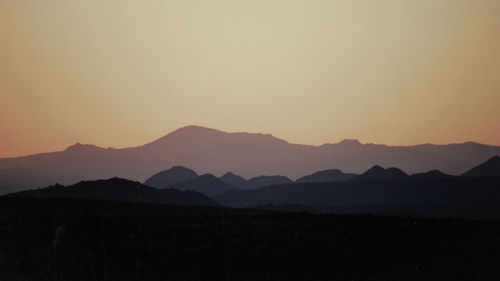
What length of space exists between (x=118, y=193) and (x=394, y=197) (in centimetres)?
7164

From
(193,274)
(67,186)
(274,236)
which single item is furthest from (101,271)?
(67,186)

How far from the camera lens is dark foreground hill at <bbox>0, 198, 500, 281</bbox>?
25.7 meters

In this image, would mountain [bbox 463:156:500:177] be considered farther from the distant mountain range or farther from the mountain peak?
the mountain peak

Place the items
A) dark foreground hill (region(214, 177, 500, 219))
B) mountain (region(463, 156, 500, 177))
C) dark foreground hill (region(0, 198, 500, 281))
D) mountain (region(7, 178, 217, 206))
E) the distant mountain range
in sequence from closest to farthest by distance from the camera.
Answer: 1. dark foreground hill (region(0, 198, 500, 281))
2. mountain (region(7, 178, 217, 206))
3. the distant mountain range
4. dark foreground hill (region(214, 177, 500, 219))
5. mountain (region(463, 156, 500, 177))

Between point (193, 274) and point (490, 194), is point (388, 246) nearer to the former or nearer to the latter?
point (193, 274)

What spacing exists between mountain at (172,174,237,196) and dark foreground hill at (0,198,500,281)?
131 metres

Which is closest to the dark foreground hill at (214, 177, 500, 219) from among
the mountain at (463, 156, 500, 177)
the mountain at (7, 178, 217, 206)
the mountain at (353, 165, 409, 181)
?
the mountain at (353, 165, 409, 181)

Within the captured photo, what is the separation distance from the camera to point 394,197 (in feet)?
407

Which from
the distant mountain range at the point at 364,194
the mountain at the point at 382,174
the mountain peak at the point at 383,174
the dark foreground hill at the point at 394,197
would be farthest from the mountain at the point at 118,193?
the mountain peak at the point at 383,174

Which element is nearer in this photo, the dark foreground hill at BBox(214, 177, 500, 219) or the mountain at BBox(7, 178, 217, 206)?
the mountain at BBox(7, 178, 217, 206)

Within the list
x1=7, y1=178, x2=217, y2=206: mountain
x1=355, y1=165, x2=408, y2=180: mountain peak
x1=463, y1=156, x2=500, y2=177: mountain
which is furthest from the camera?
x1=355, y1=165, x2=408, y2=180: mountain peak

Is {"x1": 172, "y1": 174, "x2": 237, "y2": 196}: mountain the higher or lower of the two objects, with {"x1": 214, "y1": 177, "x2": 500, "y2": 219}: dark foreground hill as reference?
higher

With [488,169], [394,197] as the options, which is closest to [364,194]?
[394,197]

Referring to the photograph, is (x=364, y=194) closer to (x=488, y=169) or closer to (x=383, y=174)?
(x=383, y=174)
